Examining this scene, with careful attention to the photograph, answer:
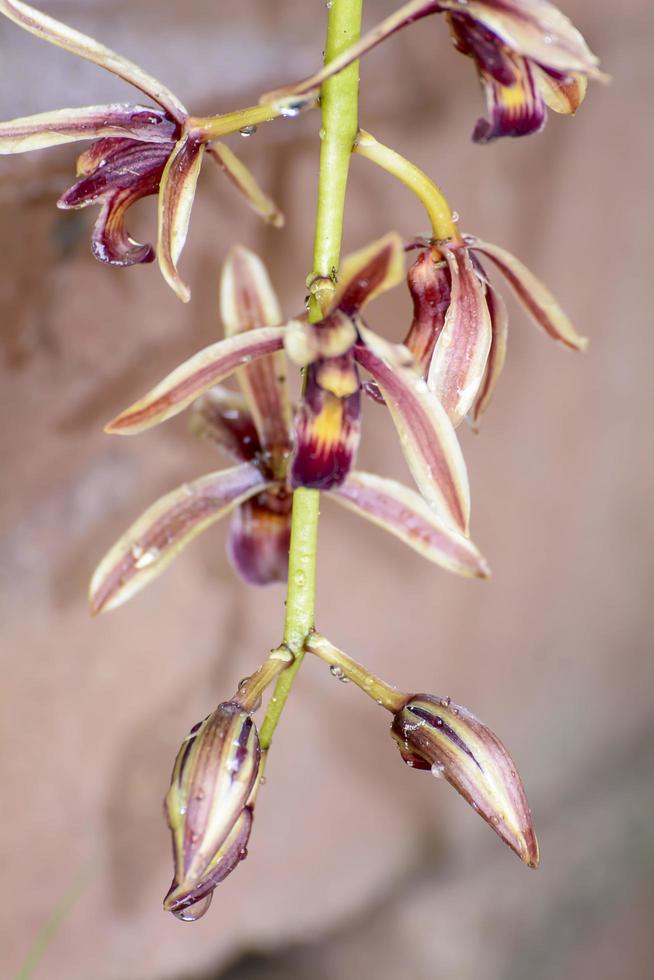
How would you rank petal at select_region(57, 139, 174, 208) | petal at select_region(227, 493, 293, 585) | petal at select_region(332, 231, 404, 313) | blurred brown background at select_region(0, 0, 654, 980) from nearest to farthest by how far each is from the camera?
1. petal at select_region(332, 231, 404, 313)
2. petal at select_region(57, 139, 174, 208)
3. petal at select_region(227, 493, 293, 585)
4. blurred brown background at select_region(0, 0, 654, 980)

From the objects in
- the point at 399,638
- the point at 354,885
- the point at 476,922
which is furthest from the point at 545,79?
the point at 476,922

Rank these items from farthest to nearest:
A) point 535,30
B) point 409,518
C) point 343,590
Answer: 1. point 343,590
2. point 409,518
3. point 535,30

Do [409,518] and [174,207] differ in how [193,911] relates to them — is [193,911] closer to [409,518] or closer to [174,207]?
[409,518]

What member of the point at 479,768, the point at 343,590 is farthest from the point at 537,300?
the point at 343,590

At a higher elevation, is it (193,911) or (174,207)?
(174,207)

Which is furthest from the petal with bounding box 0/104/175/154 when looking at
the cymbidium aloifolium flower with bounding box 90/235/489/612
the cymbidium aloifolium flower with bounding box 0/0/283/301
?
the cymbidium aloifolium flower with bounding box 90/235/489/612

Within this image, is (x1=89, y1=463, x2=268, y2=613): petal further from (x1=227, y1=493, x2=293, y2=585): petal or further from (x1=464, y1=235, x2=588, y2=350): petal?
(x1=464, y1=235, x2=588, y2=350): petal
